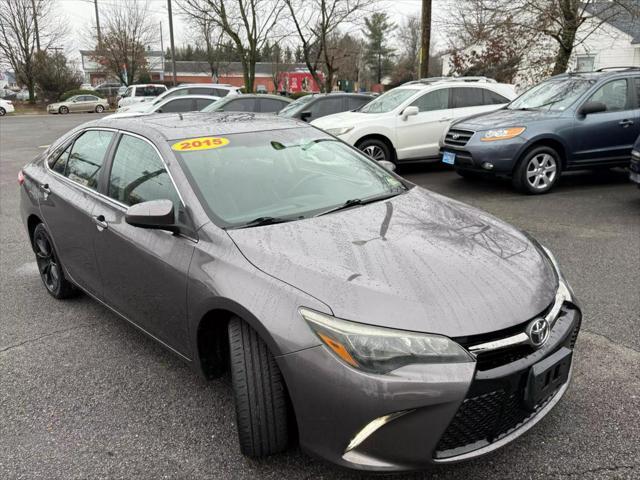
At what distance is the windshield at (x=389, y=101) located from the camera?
31.2ft

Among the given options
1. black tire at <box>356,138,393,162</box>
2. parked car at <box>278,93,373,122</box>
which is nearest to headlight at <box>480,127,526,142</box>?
black tire at <box>356,138,393,162</box>

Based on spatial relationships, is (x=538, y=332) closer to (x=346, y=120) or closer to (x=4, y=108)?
(x=346, y=120)

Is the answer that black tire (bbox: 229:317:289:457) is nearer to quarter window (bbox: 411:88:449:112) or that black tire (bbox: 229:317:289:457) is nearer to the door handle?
the door handle

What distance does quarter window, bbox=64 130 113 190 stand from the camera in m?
3.58

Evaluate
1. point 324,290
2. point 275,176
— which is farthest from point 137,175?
point 324,290

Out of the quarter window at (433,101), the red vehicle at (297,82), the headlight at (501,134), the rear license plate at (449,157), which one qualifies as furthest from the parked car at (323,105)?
→ the red vehicle at (297,82)

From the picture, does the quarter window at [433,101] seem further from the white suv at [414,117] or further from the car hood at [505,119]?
the car hood at [505,119]

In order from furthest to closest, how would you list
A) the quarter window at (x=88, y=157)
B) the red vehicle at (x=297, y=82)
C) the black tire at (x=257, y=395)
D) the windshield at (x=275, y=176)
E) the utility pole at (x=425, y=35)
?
the red vehicle at (x=297, y=82) → the utility pole at (x=425, y=35) → the quarter window at (x=88, y=157) → the windshield at (x=275, y=176) → the black tire at (x=257, y=395)

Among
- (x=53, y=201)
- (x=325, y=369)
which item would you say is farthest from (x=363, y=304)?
(x=53, y=201)

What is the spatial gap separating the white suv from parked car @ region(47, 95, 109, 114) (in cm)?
3221

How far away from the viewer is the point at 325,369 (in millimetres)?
1990

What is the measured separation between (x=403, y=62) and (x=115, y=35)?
3337 centimetres

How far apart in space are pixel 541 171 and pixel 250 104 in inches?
275

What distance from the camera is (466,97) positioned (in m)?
9.66
